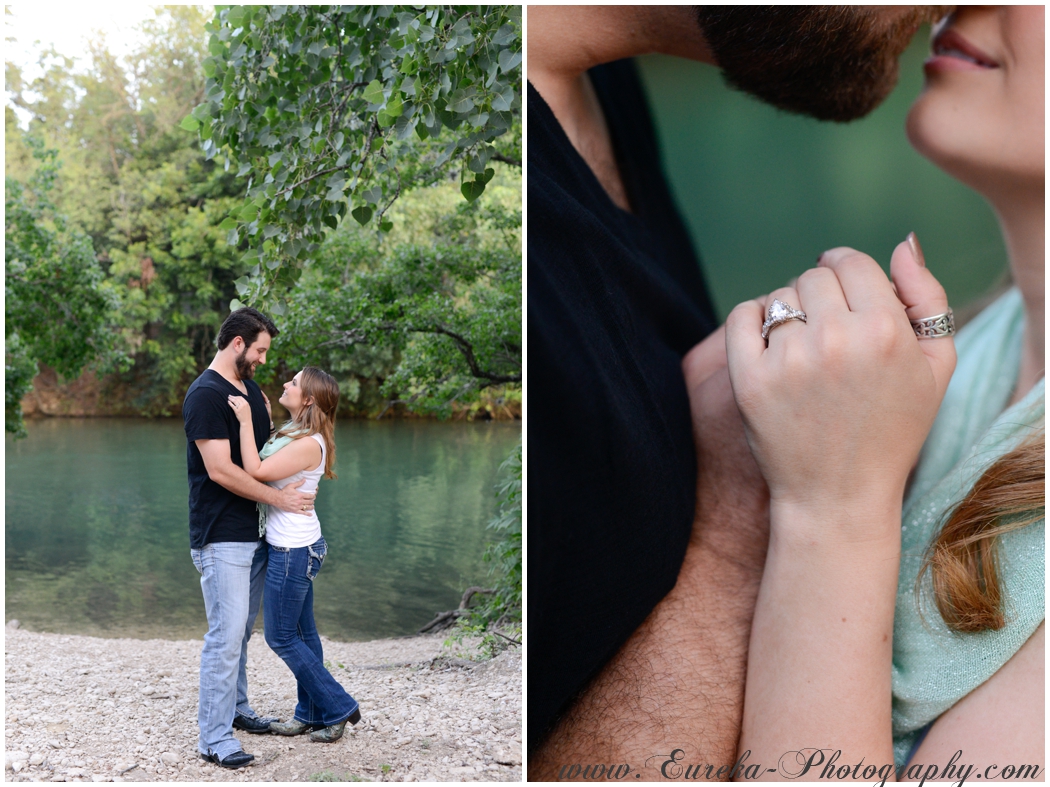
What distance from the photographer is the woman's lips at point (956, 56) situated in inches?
34.5

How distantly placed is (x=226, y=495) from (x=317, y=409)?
0.83 feet

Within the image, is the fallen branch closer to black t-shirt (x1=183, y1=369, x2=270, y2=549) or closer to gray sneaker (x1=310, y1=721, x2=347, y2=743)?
gray sneaker (x1=310, y1=721, x2=347, y2=743)

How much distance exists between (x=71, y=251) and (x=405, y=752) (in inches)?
161

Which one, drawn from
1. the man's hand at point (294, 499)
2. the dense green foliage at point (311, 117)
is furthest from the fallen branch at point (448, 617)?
the dense green foliage at point (311, 117)

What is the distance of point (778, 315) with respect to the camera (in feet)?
2.22

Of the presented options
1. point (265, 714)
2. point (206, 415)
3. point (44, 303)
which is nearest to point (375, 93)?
point (206, 415)

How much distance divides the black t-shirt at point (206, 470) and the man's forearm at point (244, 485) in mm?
29

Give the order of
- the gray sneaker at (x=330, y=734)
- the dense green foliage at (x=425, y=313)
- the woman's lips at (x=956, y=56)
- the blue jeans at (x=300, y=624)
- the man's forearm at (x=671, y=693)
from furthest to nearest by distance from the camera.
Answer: the dense green foliage at (x=425, y=313) → the gray sneaker at (x=330, y=734) → the blue jeans at (x=300, y=624) → the woman's lips at (x=956, y=56) → the man's forearm at (x=671, y=693)

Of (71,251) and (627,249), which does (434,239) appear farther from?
(627,249)

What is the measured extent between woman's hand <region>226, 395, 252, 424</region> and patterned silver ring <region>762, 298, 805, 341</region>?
985 millimetres

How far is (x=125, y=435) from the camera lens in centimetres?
709

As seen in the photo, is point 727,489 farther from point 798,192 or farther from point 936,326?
point 798,192

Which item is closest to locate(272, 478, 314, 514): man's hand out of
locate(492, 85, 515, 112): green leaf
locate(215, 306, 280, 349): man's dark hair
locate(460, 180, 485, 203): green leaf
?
locate(215, 306, 280, 349): man's dark hair

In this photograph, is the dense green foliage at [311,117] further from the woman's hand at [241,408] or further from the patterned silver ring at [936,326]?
the patterned silver ring at [936,326]
